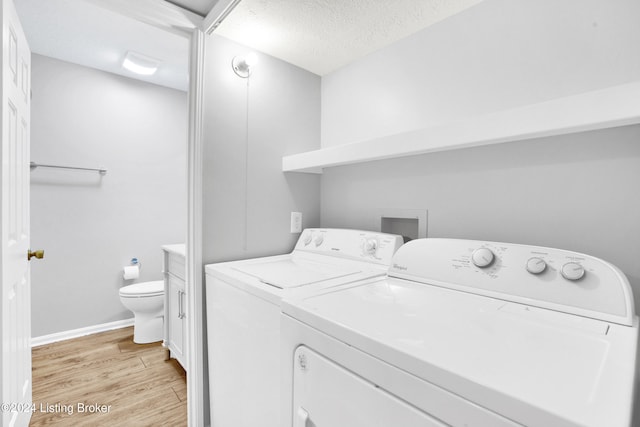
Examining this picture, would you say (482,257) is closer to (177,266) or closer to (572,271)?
(572,271)

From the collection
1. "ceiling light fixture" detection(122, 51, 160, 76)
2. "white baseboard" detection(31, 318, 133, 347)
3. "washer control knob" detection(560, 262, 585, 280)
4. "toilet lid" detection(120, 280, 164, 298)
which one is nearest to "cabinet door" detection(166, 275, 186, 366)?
"toilet lid" detection(120, 280, 164, 298)

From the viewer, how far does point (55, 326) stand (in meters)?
2.61

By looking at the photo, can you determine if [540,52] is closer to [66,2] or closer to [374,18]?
[374,18]

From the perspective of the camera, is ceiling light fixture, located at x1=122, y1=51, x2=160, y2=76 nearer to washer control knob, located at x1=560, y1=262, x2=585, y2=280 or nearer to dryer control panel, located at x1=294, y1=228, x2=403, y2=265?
dryer control panel, located at x1=294, y1=228, x2=403, y2=265

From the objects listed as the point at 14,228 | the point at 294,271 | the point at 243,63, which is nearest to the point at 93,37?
the point at 243,63

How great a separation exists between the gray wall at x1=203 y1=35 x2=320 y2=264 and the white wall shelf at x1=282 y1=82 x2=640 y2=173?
0.60 meters

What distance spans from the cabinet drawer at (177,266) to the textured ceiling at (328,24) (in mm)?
1382

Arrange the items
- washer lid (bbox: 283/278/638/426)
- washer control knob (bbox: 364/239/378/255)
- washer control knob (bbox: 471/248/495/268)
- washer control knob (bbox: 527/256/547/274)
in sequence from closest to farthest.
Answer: washer lid (bbox: 283/278/638/426) < washer control knob (bbox: 527/256/547/274) < washer control knob (bbox: 471/248/495/268) < washer control knob (bbox: 364/239/378/255)

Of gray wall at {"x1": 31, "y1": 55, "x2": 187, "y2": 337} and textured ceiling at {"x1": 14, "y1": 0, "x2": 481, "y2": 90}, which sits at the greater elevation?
textured ceiling at {"x1": 14, "y1": 0, "x2": 481, "y2": 90}

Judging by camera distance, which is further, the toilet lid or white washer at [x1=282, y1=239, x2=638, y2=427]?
the toilet lid

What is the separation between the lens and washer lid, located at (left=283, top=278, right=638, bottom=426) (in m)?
0.46

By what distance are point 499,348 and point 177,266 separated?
6.49 feet

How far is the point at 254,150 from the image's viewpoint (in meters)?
1.67

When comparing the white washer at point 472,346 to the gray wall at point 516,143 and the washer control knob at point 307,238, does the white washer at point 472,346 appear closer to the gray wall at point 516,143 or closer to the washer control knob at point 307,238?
the gray wall at point 516,143
